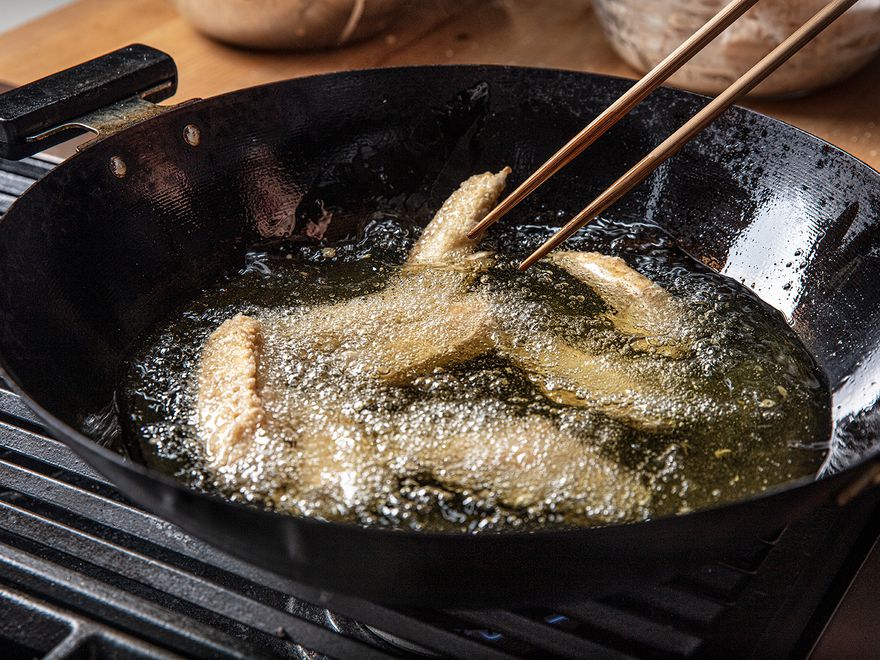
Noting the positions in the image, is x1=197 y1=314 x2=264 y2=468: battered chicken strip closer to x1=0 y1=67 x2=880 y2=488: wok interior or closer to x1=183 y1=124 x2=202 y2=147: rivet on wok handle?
x1=0 y1=67 x2=880 y2=488: wok interior

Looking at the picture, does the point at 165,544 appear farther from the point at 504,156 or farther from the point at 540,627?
the point at 504,156

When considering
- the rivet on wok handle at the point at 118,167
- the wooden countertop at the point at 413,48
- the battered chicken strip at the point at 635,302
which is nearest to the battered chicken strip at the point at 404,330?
the battered chicken strip at the point at 635,302

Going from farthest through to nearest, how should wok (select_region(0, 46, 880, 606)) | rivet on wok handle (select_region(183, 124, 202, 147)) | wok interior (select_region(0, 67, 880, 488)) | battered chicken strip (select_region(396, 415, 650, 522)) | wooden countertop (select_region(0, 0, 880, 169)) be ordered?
wooden countertop (select_region(0, 0, 880, 169))
rivet on wok handle (select_region(183, 124, 202, 147))
wok interior (select_region(0, 67, 880, 488))
battered chicken strip (select_region(396, 415, 650, 522))
wok (select_region(0, 46, 880, 606))

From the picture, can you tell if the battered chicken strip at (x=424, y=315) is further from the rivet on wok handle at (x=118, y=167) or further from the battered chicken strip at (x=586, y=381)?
the rivet on wok handle at (x=118, y=167)

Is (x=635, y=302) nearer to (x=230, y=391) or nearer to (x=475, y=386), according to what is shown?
(x=475, y=386)

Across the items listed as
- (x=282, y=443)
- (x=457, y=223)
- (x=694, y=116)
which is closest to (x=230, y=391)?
(x=282, y=443)

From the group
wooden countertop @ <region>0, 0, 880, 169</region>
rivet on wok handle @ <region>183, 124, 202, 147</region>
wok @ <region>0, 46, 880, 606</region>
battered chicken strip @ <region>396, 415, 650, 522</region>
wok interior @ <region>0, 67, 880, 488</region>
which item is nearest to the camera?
wok @ <region>0, 46, 880, 606</region>

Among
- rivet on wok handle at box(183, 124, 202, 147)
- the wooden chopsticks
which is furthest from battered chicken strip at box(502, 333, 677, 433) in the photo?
rivet on wok handle at box(183, 124, 202, 147)
